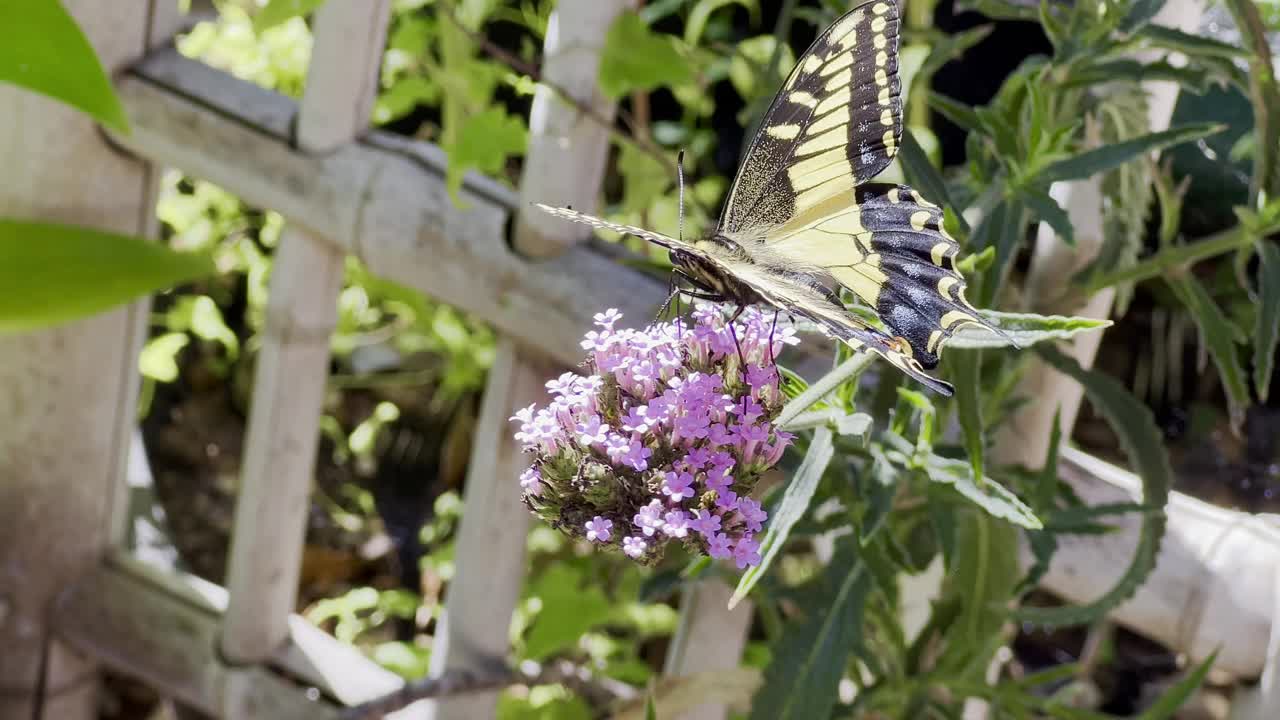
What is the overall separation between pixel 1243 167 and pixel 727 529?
81 centimetres

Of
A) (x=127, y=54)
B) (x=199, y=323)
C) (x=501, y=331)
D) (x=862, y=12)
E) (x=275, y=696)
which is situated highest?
(x=862, y=12)

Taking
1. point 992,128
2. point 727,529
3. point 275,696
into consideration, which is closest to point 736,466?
point 727,529

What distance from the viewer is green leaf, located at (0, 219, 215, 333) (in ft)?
1.53

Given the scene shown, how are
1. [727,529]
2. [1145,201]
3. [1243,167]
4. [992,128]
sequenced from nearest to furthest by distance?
1. [727,529]
2. [992,128]
3. [1145,201]
4. [1243,167]

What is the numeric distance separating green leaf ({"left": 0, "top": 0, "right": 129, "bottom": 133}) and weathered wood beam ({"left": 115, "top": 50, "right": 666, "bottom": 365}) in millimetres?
503

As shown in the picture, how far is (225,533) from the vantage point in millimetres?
1847

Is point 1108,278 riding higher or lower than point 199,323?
higher

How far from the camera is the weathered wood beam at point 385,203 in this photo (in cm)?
102

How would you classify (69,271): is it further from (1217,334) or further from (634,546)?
(1217,334)

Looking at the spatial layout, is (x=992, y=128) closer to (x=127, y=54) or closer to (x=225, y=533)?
(x=127, y=54)

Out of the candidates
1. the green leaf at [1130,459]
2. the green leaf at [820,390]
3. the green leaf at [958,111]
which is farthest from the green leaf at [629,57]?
the green leaf at [820,390]

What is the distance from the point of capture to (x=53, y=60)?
0.52 metres

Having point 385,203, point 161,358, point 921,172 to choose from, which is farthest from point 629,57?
point 161,358

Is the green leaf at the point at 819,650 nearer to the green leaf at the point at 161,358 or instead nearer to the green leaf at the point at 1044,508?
the green leaf at the point at 1044,508
